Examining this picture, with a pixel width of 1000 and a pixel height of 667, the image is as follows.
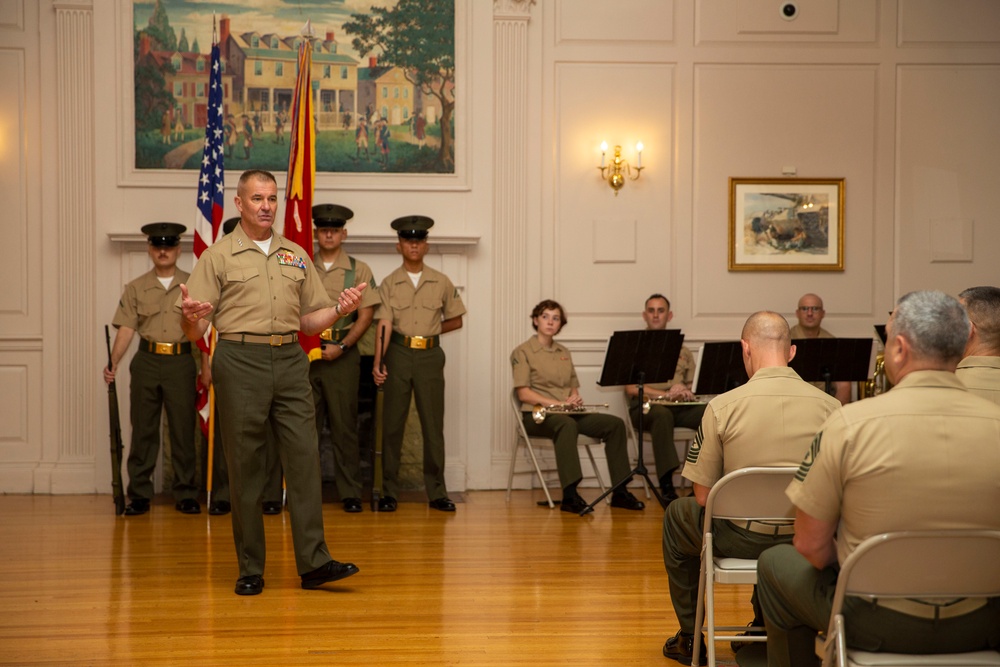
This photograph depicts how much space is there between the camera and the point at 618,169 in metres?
8.20

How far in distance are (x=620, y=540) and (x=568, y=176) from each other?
10.7ft

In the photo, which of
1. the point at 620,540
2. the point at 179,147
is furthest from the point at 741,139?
the point at 179,147

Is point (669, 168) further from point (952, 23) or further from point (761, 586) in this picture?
point (761, 586)

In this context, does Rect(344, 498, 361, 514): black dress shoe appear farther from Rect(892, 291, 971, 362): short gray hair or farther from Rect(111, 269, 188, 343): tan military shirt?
Rect(892, 291, 971, 362): short gray hair

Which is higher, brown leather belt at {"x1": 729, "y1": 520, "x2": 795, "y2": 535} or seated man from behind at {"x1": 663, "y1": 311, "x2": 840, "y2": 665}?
seated man from behind at {"x1": 663, "y1": 311, "x2": 840, "y2": 665}

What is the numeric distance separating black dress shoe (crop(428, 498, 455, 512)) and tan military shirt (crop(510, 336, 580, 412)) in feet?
Answer: 3.07

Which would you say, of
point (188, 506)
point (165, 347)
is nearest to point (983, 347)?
point (188, 506)

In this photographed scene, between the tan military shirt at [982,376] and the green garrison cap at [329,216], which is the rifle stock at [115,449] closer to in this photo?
the green garrison cap at [329,216]

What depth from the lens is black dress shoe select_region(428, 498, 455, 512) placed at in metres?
7.09

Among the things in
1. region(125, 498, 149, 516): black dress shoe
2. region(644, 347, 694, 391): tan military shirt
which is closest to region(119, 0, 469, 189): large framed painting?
region(644, 347, 694, 391): tan military shirt

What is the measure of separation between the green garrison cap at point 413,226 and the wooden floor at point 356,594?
1949 mm

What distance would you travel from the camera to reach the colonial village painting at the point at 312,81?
7.86m

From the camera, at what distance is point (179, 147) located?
25.9 ft

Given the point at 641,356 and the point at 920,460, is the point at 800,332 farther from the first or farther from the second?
the point at 920,460
